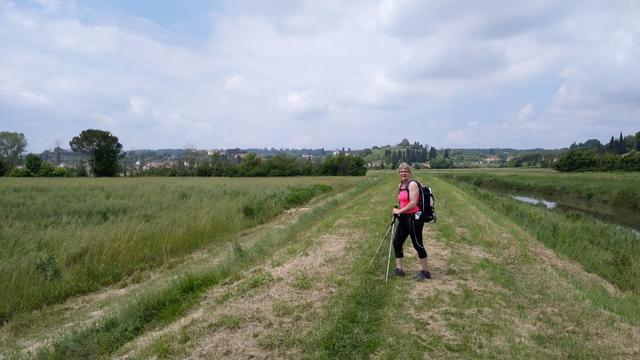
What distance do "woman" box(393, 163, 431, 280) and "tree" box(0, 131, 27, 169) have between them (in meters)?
103

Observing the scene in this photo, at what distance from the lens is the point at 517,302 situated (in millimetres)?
7078

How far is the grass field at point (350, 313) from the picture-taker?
5426mm

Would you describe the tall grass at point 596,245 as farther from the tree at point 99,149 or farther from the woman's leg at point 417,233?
the tree at point 99,149

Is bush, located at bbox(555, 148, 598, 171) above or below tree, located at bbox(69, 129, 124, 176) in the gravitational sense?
below

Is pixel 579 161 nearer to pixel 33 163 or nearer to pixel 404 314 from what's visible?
pixel 404 314

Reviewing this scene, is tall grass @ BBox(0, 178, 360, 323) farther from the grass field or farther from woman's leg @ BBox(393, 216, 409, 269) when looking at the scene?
woman's leg @ BBox(393, 216, 409, 269)

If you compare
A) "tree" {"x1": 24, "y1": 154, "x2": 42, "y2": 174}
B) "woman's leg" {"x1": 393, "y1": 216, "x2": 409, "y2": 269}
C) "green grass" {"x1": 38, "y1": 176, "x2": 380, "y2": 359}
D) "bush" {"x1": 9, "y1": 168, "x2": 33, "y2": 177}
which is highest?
"tree" {"x1": 24, "y1": 154, "x2": 42, "y2": 174}

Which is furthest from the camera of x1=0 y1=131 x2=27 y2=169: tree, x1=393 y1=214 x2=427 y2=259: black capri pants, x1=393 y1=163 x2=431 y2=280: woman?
x1=0 y1=131 x2=27 y2=169: tree

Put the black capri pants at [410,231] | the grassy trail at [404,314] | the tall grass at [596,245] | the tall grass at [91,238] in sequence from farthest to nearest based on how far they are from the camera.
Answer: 1. the tall grass at [596,245]
2. the tall grass at [91,238]
3. the black capri pants at [410,231]
4. the grassy trail at [404,314]

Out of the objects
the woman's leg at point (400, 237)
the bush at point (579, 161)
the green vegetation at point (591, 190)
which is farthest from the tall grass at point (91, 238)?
the bush at point (579, 161)

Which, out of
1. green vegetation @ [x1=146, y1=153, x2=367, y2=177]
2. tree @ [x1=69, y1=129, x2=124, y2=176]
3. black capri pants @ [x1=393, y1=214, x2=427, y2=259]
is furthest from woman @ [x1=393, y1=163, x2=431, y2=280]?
green vegetation @ [x1=146, y1=153, x2=367, y2=177]

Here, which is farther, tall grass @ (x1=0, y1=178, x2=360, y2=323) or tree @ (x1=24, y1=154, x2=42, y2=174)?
tree @ (x1=24, y1=154, x2=42, y2=174)

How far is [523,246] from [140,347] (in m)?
10.0

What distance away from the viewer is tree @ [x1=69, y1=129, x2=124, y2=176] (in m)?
76.7
